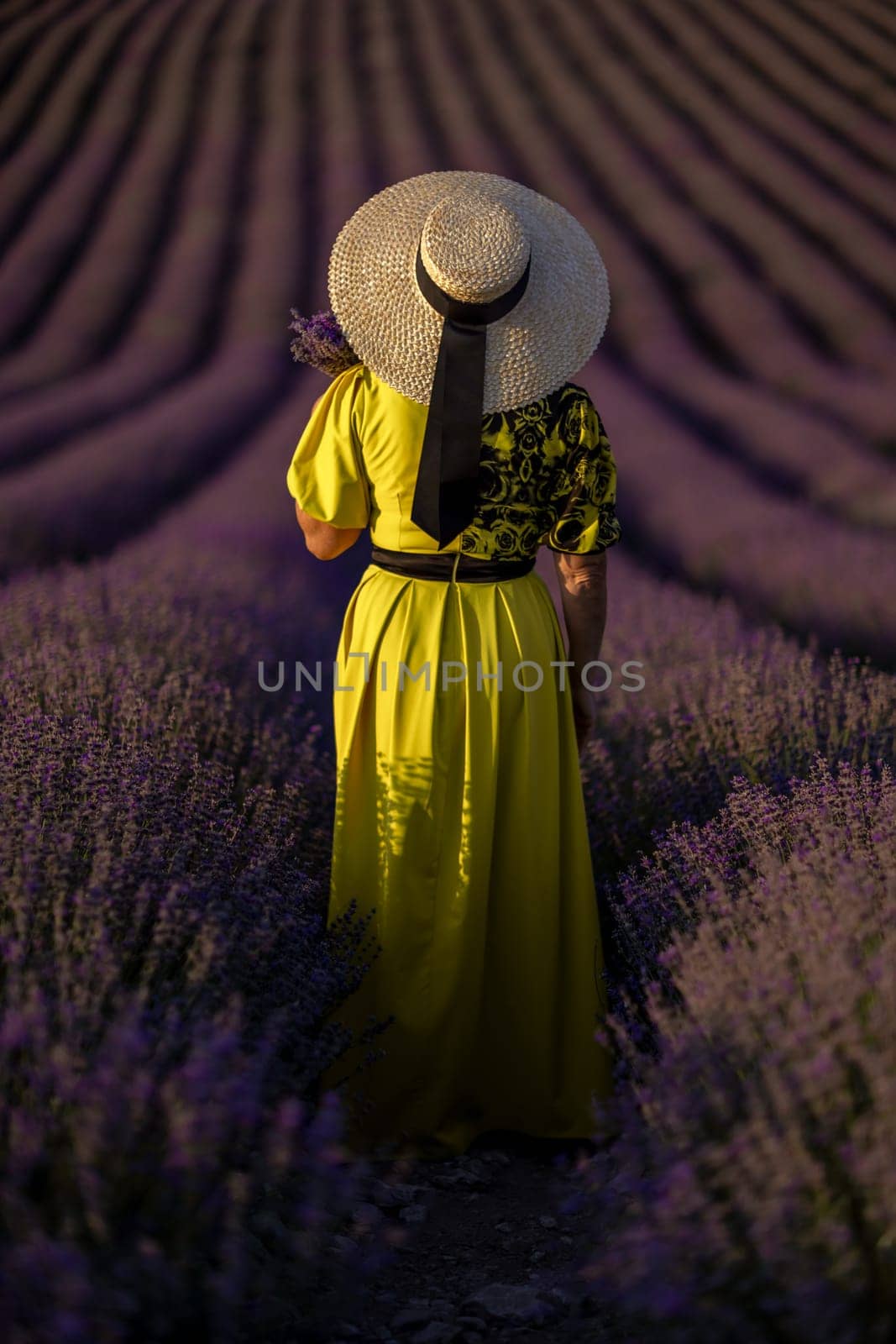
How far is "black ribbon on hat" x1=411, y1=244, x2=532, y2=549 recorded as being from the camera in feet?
4.53

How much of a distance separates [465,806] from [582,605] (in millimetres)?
338

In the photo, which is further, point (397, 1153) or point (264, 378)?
point (264, 378)

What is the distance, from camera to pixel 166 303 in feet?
11.7

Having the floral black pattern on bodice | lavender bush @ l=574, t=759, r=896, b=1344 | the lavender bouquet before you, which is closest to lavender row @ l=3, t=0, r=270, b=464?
the lavender bouquet

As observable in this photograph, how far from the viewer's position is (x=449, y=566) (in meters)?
1.53

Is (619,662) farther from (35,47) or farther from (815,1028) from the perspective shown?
(35,47)

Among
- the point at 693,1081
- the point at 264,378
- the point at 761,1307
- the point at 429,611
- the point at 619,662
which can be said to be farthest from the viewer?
the point at 264,378


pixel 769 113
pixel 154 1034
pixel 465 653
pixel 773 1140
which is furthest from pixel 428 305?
pixel 769 113

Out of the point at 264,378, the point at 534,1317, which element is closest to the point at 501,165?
the point at 264,378

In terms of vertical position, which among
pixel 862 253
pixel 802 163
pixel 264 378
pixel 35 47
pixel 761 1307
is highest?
pixel 35 47

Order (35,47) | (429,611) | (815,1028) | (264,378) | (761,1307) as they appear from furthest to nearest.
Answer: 1. (264,378)
2. (35,47)
3. (429,611)
4. (815,1028)
5. (761,1307)

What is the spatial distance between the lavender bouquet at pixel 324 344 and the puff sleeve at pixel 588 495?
33 centimetres

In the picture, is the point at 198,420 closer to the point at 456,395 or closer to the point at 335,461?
the point at 335,461

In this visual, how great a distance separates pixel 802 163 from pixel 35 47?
2366mm
